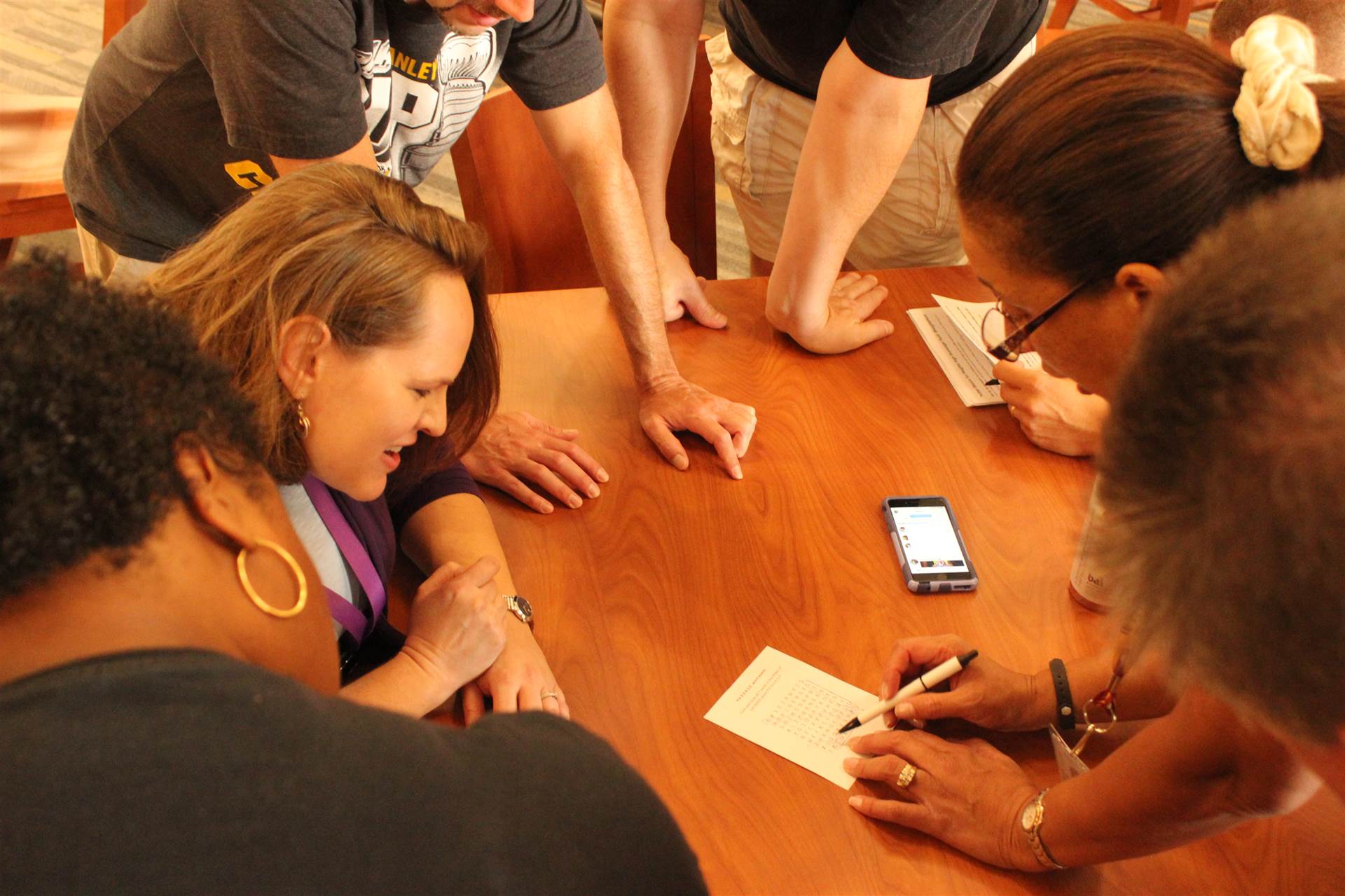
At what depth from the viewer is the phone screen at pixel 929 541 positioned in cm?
128

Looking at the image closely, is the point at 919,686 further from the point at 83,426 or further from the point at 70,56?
the point at 70,56

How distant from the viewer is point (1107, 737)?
1.09 m

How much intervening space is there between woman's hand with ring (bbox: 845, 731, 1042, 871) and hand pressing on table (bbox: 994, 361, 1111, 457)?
56cm

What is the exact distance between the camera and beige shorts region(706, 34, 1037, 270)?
1912 mm

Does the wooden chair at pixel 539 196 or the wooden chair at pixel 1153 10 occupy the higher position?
the wooden chair at pixel 1153 10

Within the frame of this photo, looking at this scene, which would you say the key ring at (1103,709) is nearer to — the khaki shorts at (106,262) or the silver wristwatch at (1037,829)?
the silver wristwatch at (1037,829)

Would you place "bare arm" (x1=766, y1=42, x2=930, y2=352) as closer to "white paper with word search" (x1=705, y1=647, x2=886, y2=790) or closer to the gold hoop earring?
"white paper with word search" (x1=705, y1=647, x2=886, y2=790)

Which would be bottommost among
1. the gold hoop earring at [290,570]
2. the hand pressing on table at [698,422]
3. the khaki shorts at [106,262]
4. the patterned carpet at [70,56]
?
the patterned carpet at [70,56]

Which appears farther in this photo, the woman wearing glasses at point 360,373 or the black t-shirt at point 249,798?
the woman wearing glasses at point 360,373

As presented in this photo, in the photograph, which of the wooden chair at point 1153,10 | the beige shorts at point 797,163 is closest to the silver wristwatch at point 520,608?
the beige shorts at point 797,163

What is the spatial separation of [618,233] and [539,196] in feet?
1.65

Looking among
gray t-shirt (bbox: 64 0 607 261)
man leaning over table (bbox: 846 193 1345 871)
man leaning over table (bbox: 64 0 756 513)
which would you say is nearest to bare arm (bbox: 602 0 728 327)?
man leaning over table (bbox: 64 0 756 513)

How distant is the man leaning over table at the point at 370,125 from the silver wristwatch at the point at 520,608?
0.20 metres

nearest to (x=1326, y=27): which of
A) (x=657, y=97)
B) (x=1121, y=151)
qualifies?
(x=1121, y=151)
